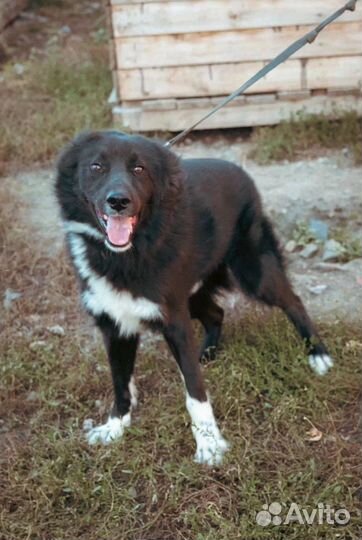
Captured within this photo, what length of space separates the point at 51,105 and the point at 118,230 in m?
4.40

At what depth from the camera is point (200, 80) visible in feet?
21.0

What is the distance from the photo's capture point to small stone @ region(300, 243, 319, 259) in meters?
4.77

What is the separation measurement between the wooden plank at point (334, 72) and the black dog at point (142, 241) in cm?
305

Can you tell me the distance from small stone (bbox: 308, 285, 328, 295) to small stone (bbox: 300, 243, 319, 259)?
14.3 inches

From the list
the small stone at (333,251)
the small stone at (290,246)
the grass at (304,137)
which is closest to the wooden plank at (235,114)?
the grass at (304,137)

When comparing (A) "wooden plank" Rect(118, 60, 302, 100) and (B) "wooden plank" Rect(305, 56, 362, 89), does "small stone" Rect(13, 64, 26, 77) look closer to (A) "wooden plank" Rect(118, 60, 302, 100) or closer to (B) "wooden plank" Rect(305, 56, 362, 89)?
(A) "wooden plank" Rect(118, 60, 302, 100)

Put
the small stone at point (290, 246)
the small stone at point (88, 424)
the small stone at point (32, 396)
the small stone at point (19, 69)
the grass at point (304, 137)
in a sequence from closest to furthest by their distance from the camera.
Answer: the small stone at point (88, 424) < the small stone at point (32, 396) < the small stone at point (290, 246) < the grass at point (304, 137) < the small stone at point (19, 69)

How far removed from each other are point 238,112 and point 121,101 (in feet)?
3.11

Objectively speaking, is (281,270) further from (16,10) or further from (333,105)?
(16,10)

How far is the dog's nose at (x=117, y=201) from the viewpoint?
9.04 feet

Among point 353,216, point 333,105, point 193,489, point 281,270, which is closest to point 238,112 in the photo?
point 333,105

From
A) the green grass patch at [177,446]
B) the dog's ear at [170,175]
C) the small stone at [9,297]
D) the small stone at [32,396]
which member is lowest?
the small stone at [9,297]

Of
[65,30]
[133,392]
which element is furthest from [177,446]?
[65,30]

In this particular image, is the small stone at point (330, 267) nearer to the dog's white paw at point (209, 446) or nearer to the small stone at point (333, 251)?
the small stone at point (333, 251)
